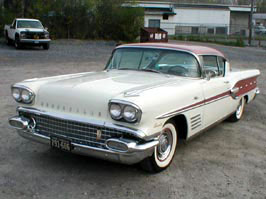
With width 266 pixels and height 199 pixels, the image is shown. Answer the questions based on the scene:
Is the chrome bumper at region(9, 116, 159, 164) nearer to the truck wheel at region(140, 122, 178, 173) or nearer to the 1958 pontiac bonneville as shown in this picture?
the 1958 pontiac bonneville

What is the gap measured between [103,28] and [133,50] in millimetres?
22951

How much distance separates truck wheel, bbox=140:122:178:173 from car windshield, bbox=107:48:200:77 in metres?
1.05

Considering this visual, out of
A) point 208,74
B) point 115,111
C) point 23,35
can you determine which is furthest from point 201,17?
point 115,111

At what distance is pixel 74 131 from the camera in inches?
156

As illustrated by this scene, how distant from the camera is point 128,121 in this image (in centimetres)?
366

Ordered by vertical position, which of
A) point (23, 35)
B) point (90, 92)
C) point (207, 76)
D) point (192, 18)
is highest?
point (192, 18)

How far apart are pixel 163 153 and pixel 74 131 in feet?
3.68

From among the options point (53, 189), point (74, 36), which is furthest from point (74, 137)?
point (74, 36)

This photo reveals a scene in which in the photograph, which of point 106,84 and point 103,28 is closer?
point 106,84

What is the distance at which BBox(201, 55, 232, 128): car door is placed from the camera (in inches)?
196

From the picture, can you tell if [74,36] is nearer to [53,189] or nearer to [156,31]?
[156,31]

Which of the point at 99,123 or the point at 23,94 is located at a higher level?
the point at 23,94

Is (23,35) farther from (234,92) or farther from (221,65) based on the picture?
(234,92)

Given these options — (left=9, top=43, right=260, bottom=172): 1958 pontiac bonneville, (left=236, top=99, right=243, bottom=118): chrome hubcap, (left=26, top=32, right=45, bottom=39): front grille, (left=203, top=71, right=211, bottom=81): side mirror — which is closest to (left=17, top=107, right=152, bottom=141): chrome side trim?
(left=9, top=43, right=260, bottom=172): 1958 pontiac bonneville
